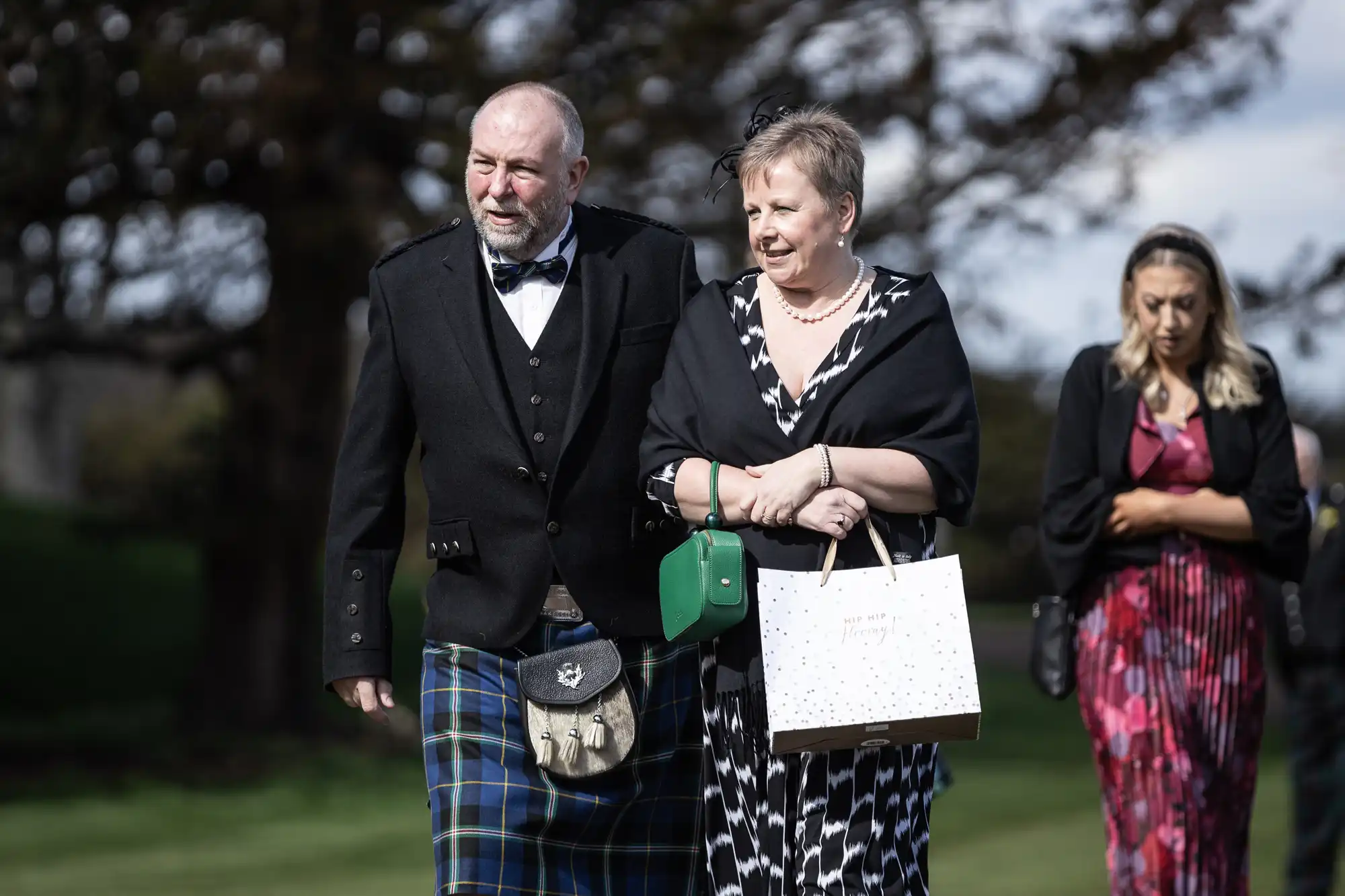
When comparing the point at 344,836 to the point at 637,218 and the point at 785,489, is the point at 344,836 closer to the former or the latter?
the point at 637,218

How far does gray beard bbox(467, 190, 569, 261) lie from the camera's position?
4.41 meters

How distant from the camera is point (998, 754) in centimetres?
1619

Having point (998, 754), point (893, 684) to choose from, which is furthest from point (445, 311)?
point (998, 754)

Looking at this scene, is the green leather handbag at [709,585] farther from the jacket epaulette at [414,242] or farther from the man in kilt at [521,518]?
the jacket epaulette at [414,242]

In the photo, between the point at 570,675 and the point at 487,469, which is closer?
the point at 570,675

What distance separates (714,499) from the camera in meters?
4.02

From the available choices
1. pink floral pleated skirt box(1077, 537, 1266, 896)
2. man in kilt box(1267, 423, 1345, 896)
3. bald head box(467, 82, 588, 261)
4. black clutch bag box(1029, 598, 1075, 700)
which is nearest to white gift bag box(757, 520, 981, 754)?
bald head box(467, 82, 588, 261)

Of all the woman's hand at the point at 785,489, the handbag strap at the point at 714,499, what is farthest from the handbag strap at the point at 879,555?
the handbag strap at the point at 714,499

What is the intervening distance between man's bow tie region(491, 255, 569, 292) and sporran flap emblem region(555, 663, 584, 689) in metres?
0.94

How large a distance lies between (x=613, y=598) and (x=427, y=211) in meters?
8.84

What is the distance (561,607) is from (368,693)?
0.52 m

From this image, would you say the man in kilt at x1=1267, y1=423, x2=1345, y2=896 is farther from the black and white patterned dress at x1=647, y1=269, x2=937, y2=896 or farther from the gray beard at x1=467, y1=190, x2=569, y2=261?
the gray beard at x1=467, y1=190, x2=569, y2=261

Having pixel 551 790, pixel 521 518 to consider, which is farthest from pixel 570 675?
pixel 521 518

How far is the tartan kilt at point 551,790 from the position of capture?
14.3ft
